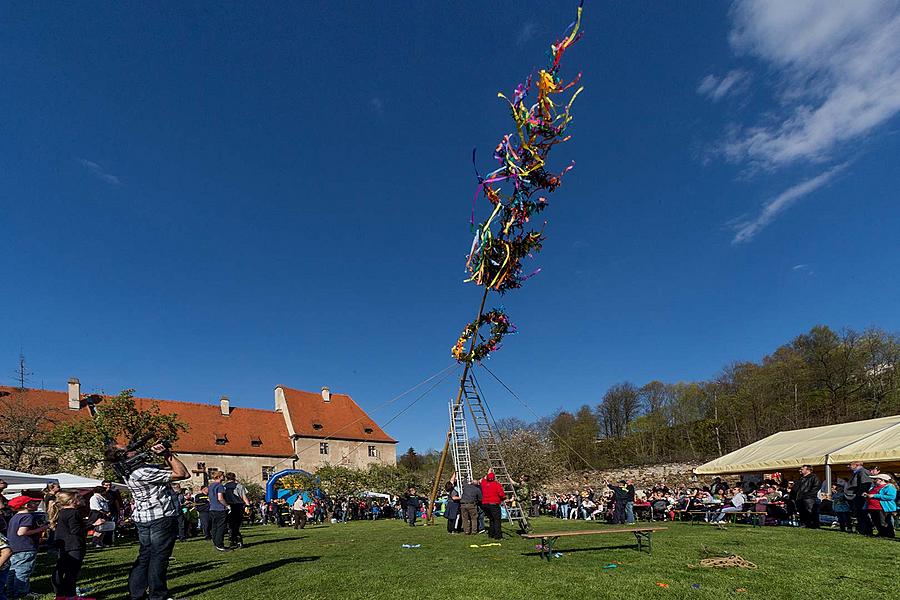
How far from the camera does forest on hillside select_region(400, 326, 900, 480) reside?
38438 millimetres

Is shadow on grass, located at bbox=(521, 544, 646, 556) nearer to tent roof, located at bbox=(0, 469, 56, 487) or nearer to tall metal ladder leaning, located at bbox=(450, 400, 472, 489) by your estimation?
tall metal ladder leaning, located at bbox=(450, 400, 472, 489)

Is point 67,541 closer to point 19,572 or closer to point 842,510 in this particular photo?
point 19,572

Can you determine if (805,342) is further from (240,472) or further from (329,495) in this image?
(240,472)

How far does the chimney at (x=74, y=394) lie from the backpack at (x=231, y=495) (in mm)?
39475

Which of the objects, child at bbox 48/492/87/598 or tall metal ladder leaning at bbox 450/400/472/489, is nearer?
child at bbox 48/492/87/598

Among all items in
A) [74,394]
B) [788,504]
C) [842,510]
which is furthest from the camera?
[74,394]

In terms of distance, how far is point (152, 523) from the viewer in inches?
225

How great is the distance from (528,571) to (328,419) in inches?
1910

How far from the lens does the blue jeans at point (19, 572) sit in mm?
6082

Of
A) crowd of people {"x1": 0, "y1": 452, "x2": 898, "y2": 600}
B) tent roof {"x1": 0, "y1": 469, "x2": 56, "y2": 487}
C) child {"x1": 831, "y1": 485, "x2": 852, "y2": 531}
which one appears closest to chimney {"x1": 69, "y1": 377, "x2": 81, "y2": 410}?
crowd of people {"x1": 0, "y1": 452, "x2": 898, "y2": 600}

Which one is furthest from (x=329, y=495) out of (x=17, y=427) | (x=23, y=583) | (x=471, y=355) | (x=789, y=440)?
(x=23, y=583)

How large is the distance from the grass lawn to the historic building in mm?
33691

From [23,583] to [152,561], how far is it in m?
1.94

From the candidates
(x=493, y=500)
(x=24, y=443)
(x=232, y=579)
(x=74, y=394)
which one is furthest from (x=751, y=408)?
(x=74, y=394)
